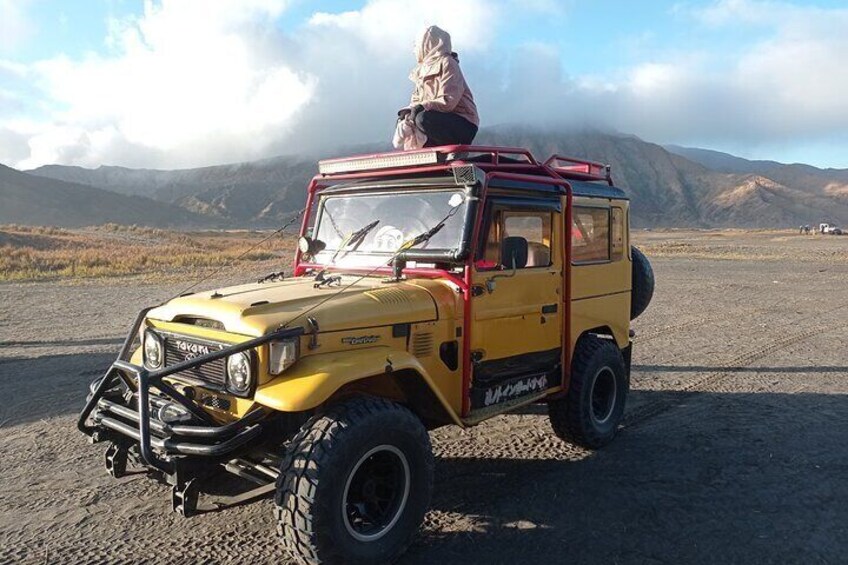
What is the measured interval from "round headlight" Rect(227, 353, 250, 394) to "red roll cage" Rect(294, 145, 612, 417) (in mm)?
1533

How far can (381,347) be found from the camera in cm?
434

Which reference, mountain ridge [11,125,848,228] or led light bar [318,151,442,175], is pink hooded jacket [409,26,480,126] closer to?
led light bar [318,151,442,175]

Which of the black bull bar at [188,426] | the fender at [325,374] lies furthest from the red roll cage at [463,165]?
the black bull bar at [188,426]

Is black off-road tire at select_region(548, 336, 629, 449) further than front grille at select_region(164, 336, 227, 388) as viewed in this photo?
Yes

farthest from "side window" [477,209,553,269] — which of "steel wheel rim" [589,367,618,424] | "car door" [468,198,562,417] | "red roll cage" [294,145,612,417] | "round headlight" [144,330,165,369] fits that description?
"round headlight" [144,330,165,369]

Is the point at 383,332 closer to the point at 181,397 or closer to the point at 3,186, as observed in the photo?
the point at 181,397

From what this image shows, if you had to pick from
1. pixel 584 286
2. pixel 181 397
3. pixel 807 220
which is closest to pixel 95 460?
pixel 181 397

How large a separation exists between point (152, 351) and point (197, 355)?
1.67 ft

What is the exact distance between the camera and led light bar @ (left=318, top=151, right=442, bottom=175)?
510 centimetres

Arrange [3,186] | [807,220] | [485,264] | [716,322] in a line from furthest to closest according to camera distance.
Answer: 1. [807,220]
2. [3,186]
3. [716,322]
4. [485,264]

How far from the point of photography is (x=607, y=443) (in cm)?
620

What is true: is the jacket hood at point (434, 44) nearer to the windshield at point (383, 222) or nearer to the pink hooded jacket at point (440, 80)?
the pink hooded jacket at point (440, 80)

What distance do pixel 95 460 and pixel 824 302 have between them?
1574 centimetres

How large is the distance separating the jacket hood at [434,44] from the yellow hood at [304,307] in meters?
2.25
